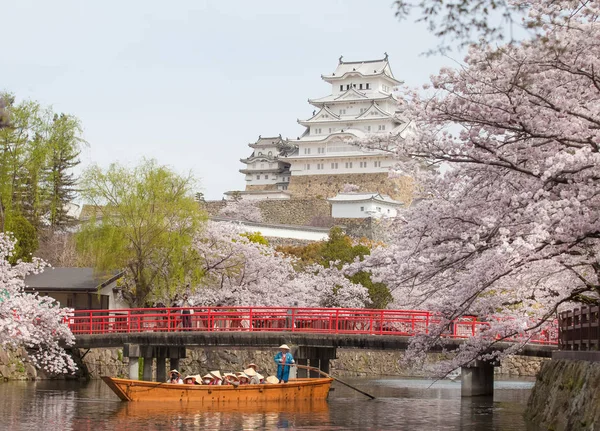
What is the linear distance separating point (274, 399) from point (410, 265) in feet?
38.3

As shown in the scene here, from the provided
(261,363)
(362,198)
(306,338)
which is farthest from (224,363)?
(362,198)

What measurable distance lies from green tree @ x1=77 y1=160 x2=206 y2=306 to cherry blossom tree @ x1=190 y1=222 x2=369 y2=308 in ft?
3.27

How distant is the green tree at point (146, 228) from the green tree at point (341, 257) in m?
11.5

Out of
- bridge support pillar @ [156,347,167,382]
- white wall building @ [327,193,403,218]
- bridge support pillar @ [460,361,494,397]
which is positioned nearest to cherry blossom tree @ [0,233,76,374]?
bridge support pillar @ [156,347,167,382]

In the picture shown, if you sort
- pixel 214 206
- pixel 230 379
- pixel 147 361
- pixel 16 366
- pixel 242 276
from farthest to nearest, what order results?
1. pixel 214 206
2. pixel 242 276
3. pixel 16 366
4. pixel 147 361
5. pixel 230 379

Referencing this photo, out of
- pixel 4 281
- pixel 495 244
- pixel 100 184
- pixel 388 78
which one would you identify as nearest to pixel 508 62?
pixel 495 244

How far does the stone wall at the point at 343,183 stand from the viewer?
89625mm

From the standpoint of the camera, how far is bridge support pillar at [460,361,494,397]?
3225 centimetres

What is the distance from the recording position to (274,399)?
2694 cm

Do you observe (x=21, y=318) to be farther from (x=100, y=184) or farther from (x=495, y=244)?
(x=495, y=244)

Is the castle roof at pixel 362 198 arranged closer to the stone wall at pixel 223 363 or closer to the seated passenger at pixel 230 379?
the stone wall at pixel 223 363

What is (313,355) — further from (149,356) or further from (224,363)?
(224,363)

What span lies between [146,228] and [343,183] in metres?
54.3

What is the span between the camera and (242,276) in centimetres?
4356
